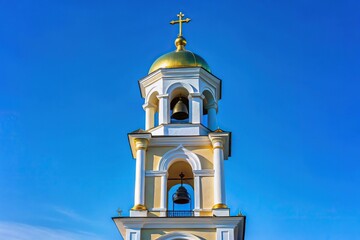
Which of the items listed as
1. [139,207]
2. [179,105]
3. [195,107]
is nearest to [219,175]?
[139,207]

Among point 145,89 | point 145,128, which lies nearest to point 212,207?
point 145,128

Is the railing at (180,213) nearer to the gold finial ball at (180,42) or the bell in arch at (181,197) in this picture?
the bell in arch at (181,197)

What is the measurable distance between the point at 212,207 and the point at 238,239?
142 centimetres

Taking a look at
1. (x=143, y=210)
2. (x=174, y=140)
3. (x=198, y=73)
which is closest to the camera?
(x=143, y=210)

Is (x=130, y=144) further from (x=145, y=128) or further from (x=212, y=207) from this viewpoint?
(x=212, y=207)

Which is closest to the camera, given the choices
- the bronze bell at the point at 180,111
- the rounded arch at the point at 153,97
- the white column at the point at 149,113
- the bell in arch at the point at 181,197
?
the bell in arch at the point at 181,197

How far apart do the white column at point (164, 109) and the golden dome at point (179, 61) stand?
4.52ft

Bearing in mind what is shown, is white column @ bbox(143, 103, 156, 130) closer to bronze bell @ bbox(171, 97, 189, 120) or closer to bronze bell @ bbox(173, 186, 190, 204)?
bronze bell @ bbox(171, 97, 189, 120)

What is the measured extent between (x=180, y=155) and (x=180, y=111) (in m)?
2.21

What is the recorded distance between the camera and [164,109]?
854 inches

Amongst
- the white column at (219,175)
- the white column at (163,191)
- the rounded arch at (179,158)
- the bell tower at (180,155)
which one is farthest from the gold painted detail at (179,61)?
the white column at (163,191)

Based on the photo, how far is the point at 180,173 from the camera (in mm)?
22109

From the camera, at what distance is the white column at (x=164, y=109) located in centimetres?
2152

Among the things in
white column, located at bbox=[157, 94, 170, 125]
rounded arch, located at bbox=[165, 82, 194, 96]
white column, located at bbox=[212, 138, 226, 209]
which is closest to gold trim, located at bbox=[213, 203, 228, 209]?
white column, located at bbox=[212, 138, 226, 209]
